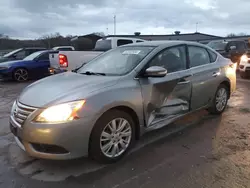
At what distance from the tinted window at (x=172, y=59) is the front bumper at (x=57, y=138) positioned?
154 centimetres

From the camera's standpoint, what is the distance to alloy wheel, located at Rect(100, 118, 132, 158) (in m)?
3.32

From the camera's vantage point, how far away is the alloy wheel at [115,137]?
131 inches

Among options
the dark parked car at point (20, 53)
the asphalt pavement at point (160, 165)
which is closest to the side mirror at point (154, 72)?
the asphalt pavement at point (160, 165)

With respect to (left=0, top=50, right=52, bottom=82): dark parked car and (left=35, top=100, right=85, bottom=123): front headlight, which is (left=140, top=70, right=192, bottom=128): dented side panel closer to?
(left=35, top=100, right=85, bottom=123): front headlight

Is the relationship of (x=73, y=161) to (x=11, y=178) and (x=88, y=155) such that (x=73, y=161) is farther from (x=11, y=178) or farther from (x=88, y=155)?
(x=11, y=178)

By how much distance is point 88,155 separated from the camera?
127 inches

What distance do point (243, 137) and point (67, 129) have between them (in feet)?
9.44

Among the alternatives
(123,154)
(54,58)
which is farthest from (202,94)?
(54,58)

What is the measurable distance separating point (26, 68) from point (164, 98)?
376 inches

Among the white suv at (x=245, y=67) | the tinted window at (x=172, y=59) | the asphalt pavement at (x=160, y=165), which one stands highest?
the tinted window at (x=172, y=59)

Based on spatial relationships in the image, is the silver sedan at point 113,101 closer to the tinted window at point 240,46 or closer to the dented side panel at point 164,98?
the dented side panel at point 164,98

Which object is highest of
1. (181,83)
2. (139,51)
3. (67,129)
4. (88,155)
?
(139,51)

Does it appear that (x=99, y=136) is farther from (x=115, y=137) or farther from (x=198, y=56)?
(x=198, y=56)

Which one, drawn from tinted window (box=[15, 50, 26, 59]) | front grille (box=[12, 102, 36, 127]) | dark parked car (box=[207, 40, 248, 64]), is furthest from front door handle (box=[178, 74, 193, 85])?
tinted window (box=[15, 50, 26, 59])
